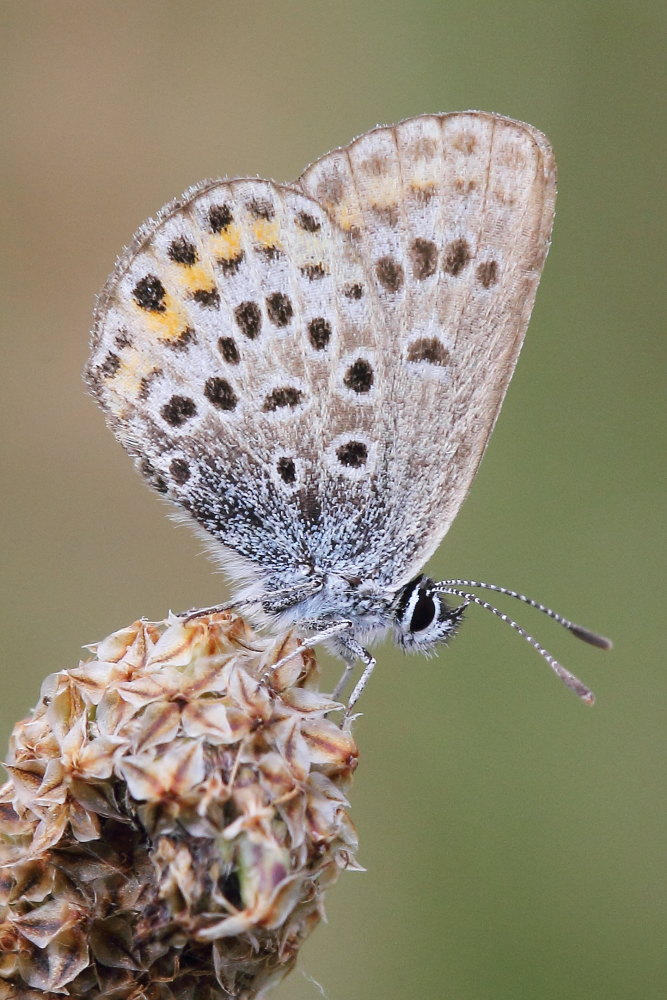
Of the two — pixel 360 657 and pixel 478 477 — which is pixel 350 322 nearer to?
pixel 360 657

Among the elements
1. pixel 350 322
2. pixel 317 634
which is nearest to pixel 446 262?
pixel 350 322

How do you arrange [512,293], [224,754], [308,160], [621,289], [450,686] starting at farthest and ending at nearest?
[308,160], [621,289], [450,686], [512,293], [224,754]

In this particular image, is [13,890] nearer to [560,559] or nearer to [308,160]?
[560,559]

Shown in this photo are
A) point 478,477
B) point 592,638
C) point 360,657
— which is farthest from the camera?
point 478,477

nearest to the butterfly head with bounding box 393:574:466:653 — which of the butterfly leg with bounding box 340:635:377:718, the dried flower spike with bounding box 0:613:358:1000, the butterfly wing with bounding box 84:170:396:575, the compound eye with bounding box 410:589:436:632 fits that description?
the compound eye with bounding box 410:589:436:632

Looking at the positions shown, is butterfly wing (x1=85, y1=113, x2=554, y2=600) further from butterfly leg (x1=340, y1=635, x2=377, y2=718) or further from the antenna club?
the antenna club

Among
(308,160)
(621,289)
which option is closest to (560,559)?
(621,289)

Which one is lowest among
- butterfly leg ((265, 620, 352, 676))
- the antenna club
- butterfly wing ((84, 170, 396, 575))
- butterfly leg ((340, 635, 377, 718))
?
butterfly leg ((340, 635, 377, 718))
